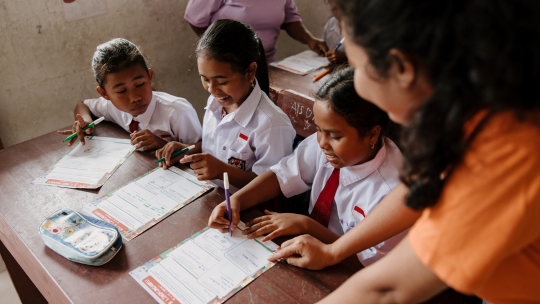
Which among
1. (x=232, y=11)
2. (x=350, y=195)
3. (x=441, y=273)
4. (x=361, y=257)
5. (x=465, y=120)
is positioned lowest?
(x=361, y=257)

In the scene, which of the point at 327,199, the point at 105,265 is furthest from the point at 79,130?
the point at 327,199

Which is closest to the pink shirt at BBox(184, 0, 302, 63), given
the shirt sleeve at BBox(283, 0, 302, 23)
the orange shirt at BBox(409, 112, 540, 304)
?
the shirt sleeve at BBox(283, 0, 302, 23)

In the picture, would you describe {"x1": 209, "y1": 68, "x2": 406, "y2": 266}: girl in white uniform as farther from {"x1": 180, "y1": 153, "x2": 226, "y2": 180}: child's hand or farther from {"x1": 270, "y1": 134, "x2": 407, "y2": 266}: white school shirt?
{"x1": 180, "y1": 153, "x2": 226, "y2": 180}: child's hand

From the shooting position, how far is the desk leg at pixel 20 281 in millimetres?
1548

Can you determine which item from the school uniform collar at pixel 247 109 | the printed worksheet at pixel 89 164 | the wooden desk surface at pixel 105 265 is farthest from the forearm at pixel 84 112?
the school uniform collar at pixel 247 109

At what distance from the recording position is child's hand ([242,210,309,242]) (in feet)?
3.38

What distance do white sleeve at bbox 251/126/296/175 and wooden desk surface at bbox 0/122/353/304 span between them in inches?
10.7

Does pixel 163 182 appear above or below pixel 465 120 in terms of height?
below

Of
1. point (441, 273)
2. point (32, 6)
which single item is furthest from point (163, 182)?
point (32, 6)

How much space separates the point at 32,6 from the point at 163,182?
5.20 ft

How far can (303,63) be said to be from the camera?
100 inches

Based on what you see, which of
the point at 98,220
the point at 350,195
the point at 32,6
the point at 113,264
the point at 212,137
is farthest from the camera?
the point at 32,6

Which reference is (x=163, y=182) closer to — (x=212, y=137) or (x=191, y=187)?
(x=191, y=187)

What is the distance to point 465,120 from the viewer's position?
1.39 ft
